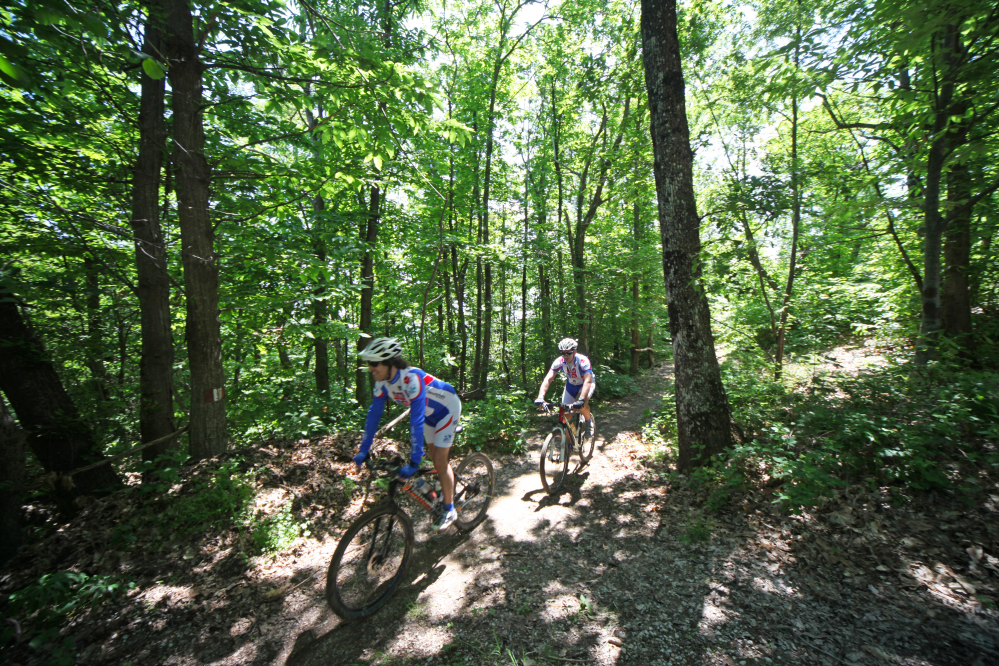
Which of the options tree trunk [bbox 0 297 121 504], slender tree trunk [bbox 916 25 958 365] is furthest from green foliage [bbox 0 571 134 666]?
slender tree trunk [bbox 916 25 958 365]

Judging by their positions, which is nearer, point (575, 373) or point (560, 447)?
point (560, 447)

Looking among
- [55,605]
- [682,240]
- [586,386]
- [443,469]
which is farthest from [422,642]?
[682,240]

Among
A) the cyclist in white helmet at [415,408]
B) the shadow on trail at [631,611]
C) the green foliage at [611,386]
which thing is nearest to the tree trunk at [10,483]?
the shadow on trail at [631,611]

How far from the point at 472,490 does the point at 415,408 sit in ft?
6.39

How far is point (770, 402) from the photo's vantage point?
20.8 feet

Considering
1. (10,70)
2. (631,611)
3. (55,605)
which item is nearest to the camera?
(10,70)

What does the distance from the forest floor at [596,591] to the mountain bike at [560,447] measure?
1168 millimetres

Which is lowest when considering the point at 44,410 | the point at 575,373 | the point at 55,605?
the point at 55,605

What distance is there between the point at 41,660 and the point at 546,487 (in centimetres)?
531

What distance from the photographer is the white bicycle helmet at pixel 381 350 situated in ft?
13.0

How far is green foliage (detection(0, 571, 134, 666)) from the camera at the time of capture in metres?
2.92

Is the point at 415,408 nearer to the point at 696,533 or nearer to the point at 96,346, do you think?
the point at 696,533

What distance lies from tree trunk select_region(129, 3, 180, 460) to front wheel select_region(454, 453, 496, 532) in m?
4.08

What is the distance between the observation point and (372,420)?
13.3ft
